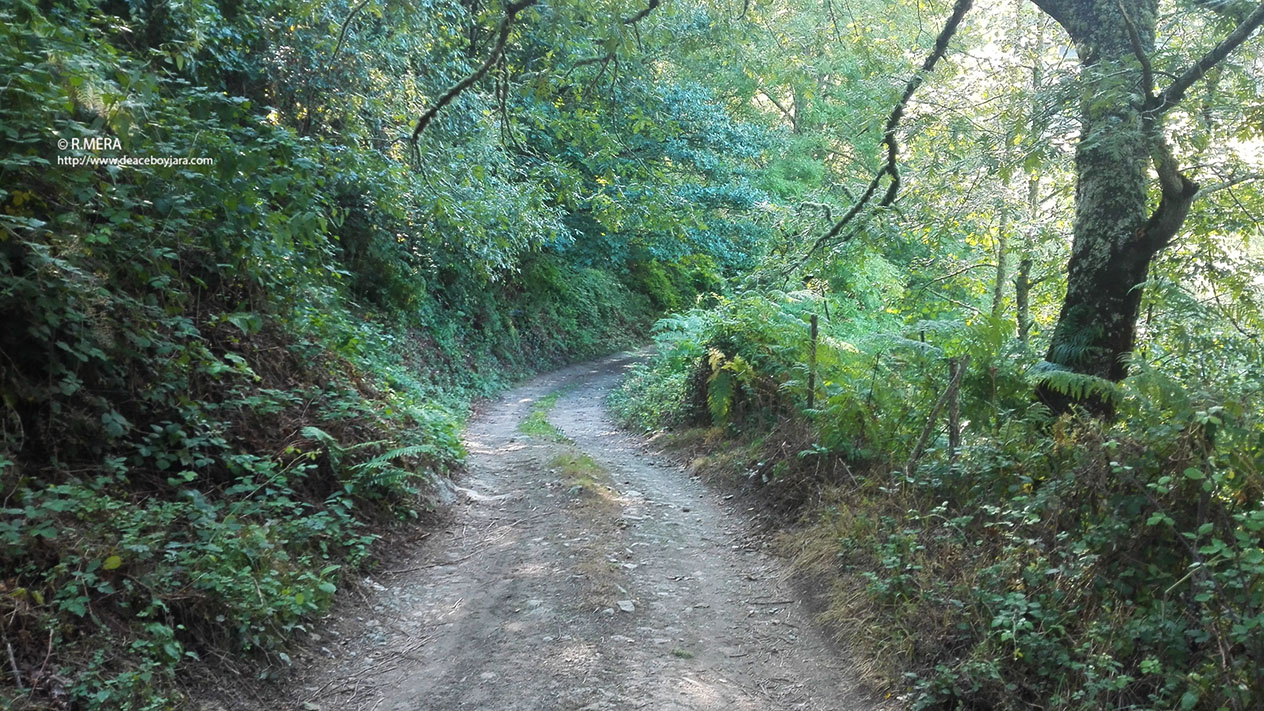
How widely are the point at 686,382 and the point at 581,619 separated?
7324 millimetres

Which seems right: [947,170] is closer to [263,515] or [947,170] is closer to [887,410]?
[887,410]

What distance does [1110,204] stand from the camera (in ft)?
19.6

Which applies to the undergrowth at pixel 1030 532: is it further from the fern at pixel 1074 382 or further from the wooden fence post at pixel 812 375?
the wooden fence post at pixel 812 375

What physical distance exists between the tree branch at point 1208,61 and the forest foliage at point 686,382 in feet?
0.76

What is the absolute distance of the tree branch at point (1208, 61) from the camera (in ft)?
15.3

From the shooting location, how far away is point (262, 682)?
13.7 ft

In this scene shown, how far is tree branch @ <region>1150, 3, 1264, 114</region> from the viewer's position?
465 centimetres

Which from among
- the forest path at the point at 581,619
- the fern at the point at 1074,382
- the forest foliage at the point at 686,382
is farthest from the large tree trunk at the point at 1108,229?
the forest path at the point at 581,619

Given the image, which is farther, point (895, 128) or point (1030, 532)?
point (895, 128)

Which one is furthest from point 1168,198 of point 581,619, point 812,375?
point 581,619

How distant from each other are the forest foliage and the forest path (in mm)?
421

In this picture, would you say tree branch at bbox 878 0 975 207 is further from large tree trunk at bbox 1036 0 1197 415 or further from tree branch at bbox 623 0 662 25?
tree branch at bbox 623 0 662 25

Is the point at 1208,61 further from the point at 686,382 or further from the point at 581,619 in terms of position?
the point at 686,382

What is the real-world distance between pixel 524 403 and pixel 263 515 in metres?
11.9
